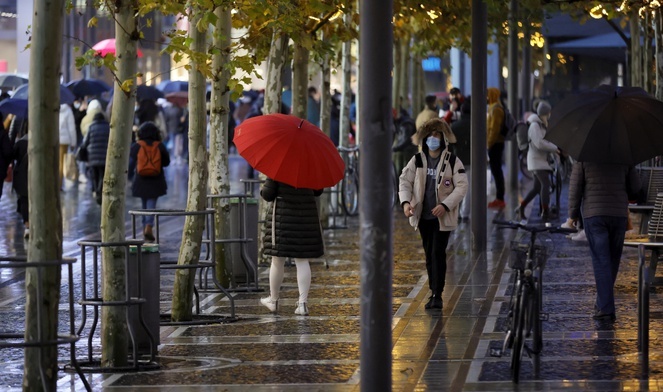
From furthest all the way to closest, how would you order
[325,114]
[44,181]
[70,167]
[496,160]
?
[70,167], [496,160], [325,114], [44,181]

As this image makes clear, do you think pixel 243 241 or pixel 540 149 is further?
pixel 540 149

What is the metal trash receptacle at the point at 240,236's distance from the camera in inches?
638

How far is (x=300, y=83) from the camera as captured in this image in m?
20.1

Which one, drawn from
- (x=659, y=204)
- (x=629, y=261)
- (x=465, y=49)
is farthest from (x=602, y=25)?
(x=659, y=204)

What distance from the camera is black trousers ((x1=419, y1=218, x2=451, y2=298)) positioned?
1388cm

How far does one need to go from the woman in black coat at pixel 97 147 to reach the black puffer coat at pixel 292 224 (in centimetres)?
1415

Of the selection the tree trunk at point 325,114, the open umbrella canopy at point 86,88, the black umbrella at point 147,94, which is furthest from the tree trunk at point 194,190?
the black umbrella at point 147,94

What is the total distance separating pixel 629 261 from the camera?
58.6ft

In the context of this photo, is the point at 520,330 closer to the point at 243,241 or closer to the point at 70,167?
the point at 243,241

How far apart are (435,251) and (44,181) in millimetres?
5612

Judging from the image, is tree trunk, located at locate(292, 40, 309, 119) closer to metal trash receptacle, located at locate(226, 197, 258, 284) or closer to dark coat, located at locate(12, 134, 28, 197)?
metal trash receptacle, located at locate(226, 197, 258, 284)

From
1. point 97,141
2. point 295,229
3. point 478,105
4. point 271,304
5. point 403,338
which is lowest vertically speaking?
point 403,338

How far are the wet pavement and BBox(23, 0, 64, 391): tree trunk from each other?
41.9 inches

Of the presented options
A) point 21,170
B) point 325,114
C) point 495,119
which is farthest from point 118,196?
point 495,119
